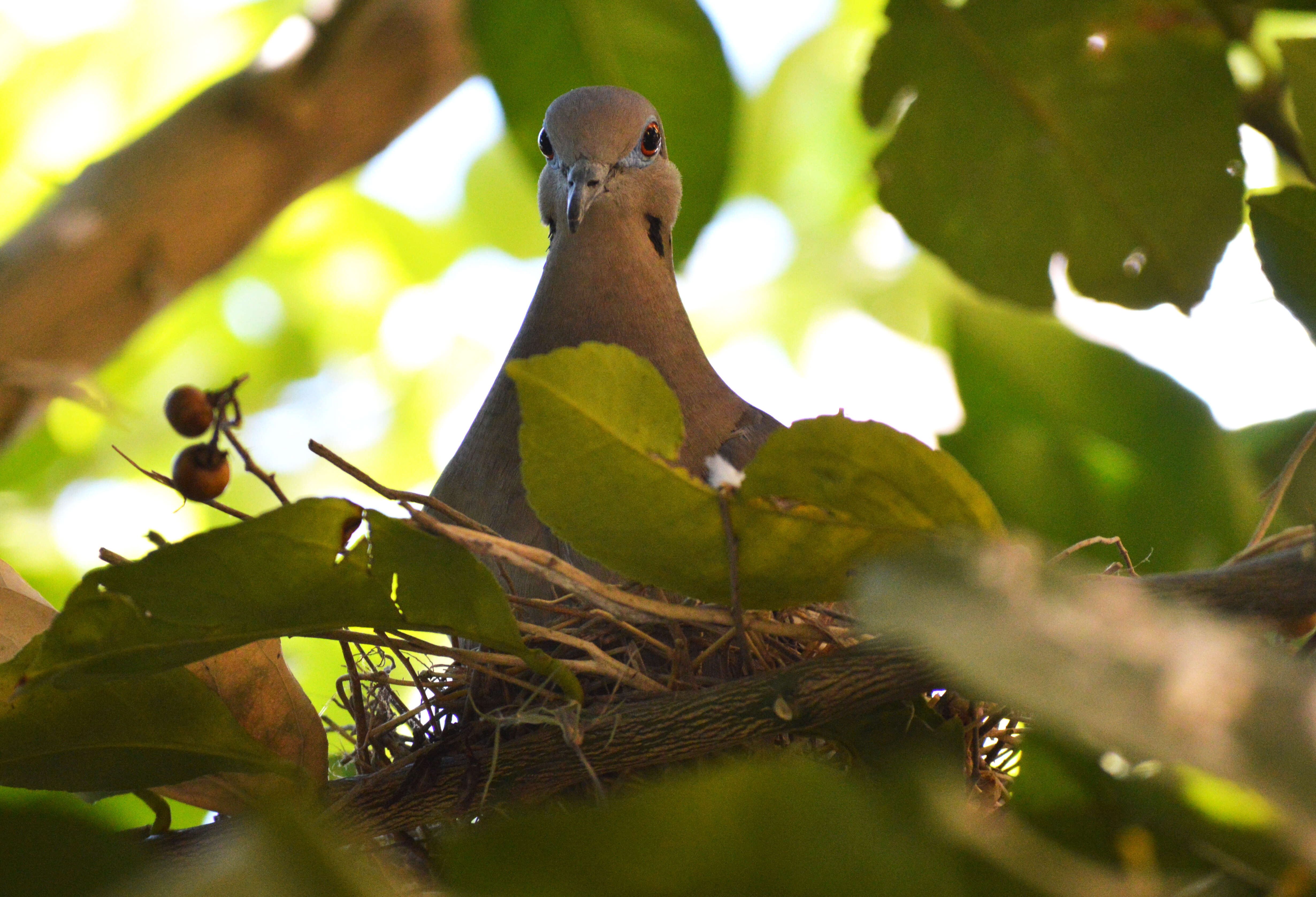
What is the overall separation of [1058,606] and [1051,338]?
0.35 m

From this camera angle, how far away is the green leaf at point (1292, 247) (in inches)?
39.9

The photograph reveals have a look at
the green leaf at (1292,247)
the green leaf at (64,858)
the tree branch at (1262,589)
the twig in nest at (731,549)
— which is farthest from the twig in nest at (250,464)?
the green leaf at (1292,247)

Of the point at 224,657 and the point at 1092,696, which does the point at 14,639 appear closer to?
the point at 224,657

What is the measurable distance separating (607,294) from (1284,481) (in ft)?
5.32

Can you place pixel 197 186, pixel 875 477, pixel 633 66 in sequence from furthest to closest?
pixel 197 186 → pixel 633 66 → pixel 875 477

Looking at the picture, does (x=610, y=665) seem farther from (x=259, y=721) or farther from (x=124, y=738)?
(x=124, y=738)

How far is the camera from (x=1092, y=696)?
55 cm

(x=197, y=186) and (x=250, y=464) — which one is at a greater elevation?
(x=197, y=186)

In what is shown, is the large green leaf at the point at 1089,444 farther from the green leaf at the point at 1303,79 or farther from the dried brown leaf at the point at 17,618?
the dried brown leaf at the point at 17,618

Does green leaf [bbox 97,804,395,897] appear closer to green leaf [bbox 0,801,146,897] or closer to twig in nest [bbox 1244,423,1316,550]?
green leaf [bbox 0,801,146,897]

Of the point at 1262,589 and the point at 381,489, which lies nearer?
the point at 1262,589

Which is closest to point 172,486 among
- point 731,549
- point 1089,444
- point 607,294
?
point 731,549

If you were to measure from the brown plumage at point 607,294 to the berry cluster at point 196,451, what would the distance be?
77cm

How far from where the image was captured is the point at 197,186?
2.92 metres
